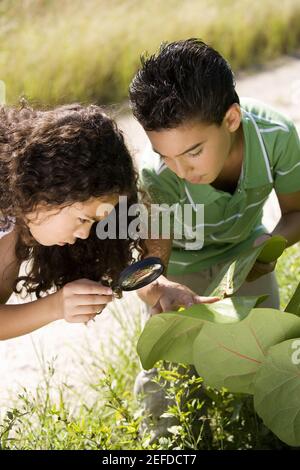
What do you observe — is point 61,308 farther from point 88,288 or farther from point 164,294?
point 164,294

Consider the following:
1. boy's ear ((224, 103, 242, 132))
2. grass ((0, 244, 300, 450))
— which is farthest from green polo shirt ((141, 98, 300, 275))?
grass ((0, 244, 300, 450))

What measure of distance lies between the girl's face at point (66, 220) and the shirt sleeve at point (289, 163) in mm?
640

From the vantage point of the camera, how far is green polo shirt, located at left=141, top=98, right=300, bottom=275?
2.77 m

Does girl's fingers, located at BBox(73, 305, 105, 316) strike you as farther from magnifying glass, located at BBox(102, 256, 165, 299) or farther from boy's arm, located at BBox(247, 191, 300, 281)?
boy's arm, located at BBox(247, 191, 300, 281)

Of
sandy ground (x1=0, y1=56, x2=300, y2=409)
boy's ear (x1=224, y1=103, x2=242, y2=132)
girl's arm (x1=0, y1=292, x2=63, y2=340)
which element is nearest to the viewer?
girl's arm (x1=0, y1=292, x2=63, y2=340)

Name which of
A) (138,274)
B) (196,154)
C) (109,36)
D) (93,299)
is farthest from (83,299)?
(109,36)

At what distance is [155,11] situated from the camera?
732 cm

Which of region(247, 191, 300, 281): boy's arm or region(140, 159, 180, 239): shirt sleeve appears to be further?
region(247, 191, 300, 281): boy's arm

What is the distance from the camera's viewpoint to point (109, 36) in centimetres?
665

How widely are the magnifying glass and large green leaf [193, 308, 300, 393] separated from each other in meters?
0.18

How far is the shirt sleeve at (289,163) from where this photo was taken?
2807mm

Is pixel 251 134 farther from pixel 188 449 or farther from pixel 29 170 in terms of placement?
pixel 188 449
